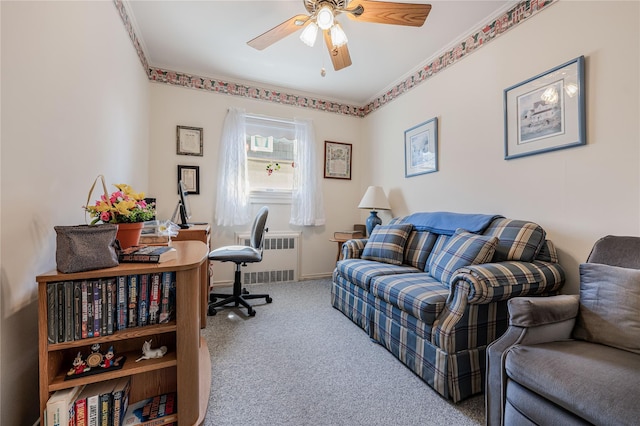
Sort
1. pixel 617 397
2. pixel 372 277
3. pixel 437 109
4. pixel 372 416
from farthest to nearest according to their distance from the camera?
pixel 437 109
pixel 372 277
pixel 372 416
pixel 617 397

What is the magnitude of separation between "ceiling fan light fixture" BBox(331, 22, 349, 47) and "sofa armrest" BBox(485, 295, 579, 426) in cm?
187

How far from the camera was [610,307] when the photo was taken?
113cm

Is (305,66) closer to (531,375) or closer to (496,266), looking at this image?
(496,266)

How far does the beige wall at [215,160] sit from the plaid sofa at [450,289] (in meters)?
1.32

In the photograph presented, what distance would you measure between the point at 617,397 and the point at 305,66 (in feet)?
10.5

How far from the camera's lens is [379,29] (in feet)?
7.52

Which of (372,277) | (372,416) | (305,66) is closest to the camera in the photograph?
(372,416)

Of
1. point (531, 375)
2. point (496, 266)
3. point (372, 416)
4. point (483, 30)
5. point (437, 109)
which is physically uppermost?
point (483, 30)

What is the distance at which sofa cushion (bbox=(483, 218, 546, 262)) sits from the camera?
66.7 inches

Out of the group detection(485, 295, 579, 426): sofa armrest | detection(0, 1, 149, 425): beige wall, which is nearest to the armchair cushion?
detection(485, 295, 579, 426): sofa armrest

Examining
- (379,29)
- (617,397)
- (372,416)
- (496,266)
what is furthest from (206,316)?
(379,29)

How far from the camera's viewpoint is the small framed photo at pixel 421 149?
274 cm

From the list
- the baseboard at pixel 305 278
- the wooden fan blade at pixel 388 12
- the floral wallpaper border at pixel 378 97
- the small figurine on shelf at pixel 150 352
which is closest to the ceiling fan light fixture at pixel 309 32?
the wooden fan blade at pixel 388 12

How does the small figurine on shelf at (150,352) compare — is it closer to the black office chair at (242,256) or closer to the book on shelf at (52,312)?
the book on shelf at (52,312)
